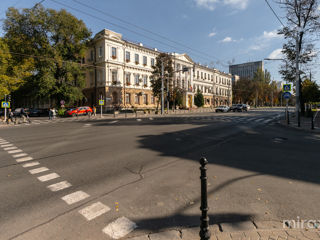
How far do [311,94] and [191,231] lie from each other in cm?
2949

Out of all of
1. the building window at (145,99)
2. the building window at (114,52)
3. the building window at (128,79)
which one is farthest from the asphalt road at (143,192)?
the building window at (145,99)

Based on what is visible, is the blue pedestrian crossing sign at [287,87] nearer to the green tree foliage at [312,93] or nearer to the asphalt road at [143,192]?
the asphalt road at [143,192]

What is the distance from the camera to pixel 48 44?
29344mm

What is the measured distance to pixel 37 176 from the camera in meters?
4.50

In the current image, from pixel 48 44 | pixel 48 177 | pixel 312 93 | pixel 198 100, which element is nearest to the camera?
pixel 48 177

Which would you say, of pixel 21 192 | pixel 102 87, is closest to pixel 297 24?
pixel 21 192

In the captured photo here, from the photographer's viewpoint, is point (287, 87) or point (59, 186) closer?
point (59, 186)

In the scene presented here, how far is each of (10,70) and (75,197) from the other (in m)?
40.3

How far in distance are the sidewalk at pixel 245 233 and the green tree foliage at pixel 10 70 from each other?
34.8 metres

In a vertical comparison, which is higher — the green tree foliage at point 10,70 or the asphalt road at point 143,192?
the green tree foliage at point 10,70

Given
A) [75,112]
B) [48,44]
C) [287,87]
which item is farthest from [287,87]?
[48,44]

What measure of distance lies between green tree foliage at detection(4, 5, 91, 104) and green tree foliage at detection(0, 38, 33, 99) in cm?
85

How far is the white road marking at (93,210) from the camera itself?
9.45ft

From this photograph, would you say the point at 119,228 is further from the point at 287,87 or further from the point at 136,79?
the point at 136,79
